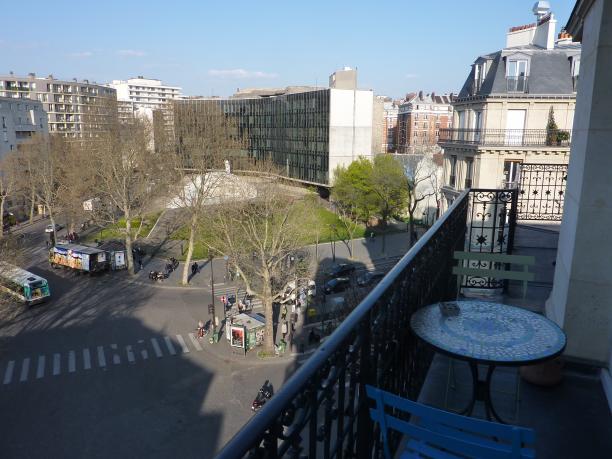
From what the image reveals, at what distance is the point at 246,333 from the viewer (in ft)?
72.2

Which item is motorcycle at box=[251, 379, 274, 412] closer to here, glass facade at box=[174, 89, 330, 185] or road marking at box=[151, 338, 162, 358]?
road marking at box=[151, 338, 162, 358]

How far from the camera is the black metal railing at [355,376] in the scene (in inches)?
67.5

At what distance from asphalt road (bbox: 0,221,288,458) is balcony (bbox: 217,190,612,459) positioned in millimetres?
12504

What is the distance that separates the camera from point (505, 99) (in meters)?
24.6

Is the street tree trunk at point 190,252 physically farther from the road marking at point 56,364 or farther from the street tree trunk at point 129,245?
the road marking at point 56,364

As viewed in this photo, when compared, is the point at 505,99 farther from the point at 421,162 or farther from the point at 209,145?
the point at 421,162

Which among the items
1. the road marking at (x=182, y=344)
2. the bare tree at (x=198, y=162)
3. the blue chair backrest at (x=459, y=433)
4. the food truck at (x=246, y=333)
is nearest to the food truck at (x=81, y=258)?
the bare tree at (x=198, y=162)

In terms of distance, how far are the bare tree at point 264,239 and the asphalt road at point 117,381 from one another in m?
3.72

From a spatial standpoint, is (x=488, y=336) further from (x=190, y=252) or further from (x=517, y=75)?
(x=190, y=252)

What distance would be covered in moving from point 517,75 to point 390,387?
25968mm

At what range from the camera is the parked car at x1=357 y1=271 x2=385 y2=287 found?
30.4m

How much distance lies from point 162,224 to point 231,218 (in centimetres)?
2232

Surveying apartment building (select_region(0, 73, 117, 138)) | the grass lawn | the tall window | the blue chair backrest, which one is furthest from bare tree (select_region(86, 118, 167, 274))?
apartment building (select_region(0, 73, 117, 138))

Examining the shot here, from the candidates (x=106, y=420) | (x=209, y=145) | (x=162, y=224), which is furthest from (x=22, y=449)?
(x=162, y=224)
